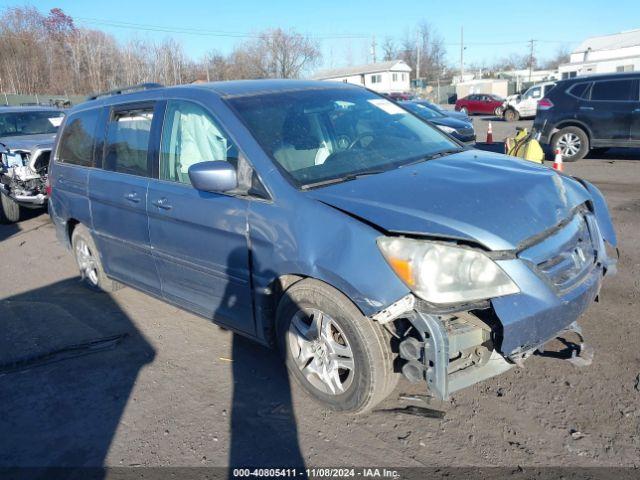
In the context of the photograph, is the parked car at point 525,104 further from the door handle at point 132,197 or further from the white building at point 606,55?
the door handle at point 132,197

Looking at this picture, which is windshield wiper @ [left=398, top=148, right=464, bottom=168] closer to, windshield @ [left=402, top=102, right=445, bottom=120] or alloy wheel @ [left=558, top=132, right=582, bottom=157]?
alloy wheel @ [left=558, top=132, right=582, bottom=157]

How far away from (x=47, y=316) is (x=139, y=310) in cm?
87

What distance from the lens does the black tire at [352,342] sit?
9.19 feet

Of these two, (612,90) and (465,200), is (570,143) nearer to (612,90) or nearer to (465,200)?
(612,90)

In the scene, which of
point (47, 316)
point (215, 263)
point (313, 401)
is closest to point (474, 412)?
point (313, 401)

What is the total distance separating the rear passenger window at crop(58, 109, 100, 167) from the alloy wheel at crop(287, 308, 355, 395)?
2813 millimetres

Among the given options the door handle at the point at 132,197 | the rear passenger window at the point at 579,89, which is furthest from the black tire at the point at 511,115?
the door handle at the point at 132,197

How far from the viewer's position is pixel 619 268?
512 cm

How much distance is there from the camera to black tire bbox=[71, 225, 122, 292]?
5102 millimetres

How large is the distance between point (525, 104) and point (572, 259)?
2851 centimetres

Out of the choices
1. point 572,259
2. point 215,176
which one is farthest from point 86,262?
point 572,259

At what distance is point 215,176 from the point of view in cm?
321

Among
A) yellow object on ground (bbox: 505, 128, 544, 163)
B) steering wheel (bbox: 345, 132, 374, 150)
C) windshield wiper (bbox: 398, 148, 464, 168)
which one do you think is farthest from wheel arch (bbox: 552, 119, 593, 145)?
steering wheel (bbox: 345, 132, 374, 150)

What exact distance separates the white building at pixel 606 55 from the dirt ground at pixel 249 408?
50487 millimetres
